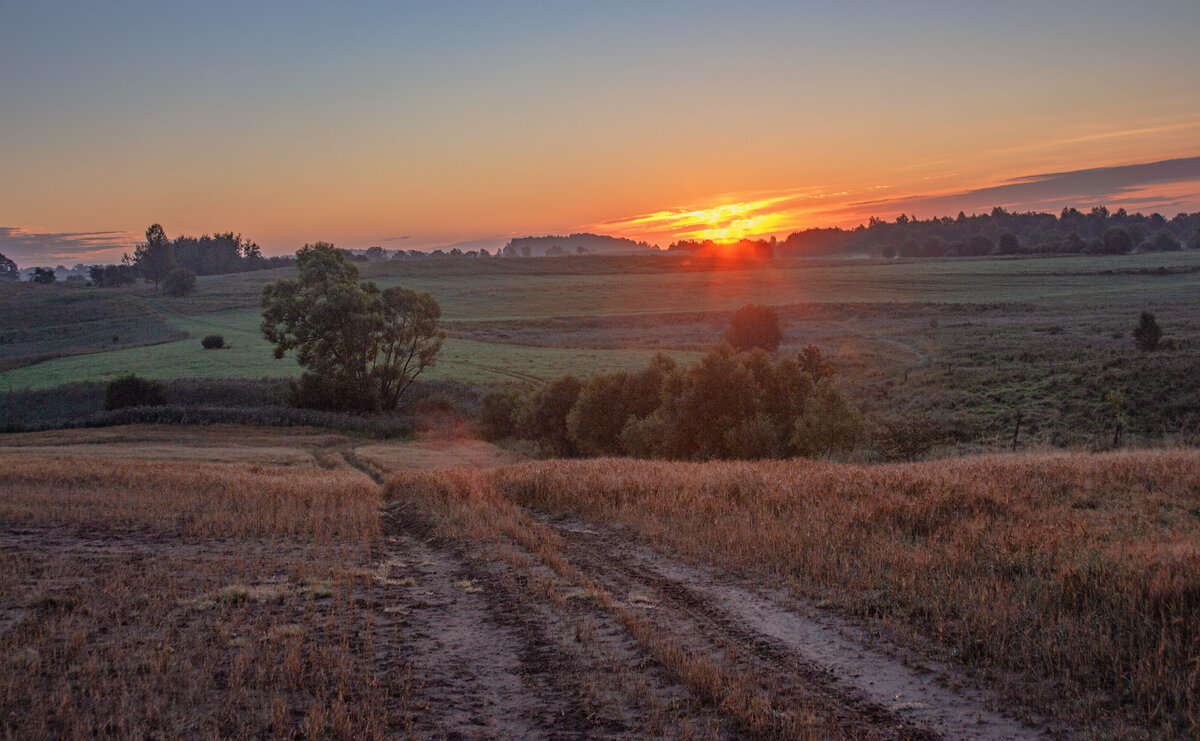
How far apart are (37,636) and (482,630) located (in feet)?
16.6

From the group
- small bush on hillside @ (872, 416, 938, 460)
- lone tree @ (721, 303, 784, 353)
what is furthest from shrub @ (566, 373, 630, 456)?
lone tree @ (721, 303, 784, 353)

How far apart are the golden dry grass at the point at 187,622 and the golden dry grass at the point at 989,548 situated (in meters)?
4.02

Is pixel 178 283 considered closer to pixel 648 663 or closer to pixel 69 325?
pixel 69 325

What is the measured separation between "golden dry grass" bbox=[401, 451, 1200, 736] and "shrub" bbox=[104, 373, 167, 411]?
2019 inches

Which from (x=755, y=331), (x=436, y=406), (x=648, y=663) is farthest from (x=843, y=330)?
(x=648, y=663)

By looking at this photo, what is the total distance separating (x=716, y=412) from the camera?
3600 cm

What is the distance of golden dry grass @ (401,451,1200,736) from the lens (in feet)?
23.6

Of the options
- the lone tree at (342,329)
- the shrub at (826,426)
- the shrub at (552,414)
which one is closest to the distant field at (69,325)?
the lone tree at (342,329)

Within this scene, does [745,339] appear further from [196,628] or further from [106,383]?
[196,628]

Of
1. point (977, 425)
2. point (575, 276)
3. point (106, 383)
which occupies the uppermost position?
point (575, 276)

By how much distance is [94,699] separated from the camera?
6.91 m

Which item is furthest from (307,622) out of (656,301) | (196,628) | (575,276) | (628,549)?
(575,276)

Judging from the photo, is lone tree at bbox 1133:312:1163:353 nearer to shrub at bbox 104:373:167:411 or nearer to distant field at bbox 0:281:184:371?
shrub at bbox 104:373:167:411

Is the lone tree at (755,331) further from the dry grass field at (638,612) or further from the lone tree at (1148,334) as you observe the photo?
the dry grass field at (638,612)
